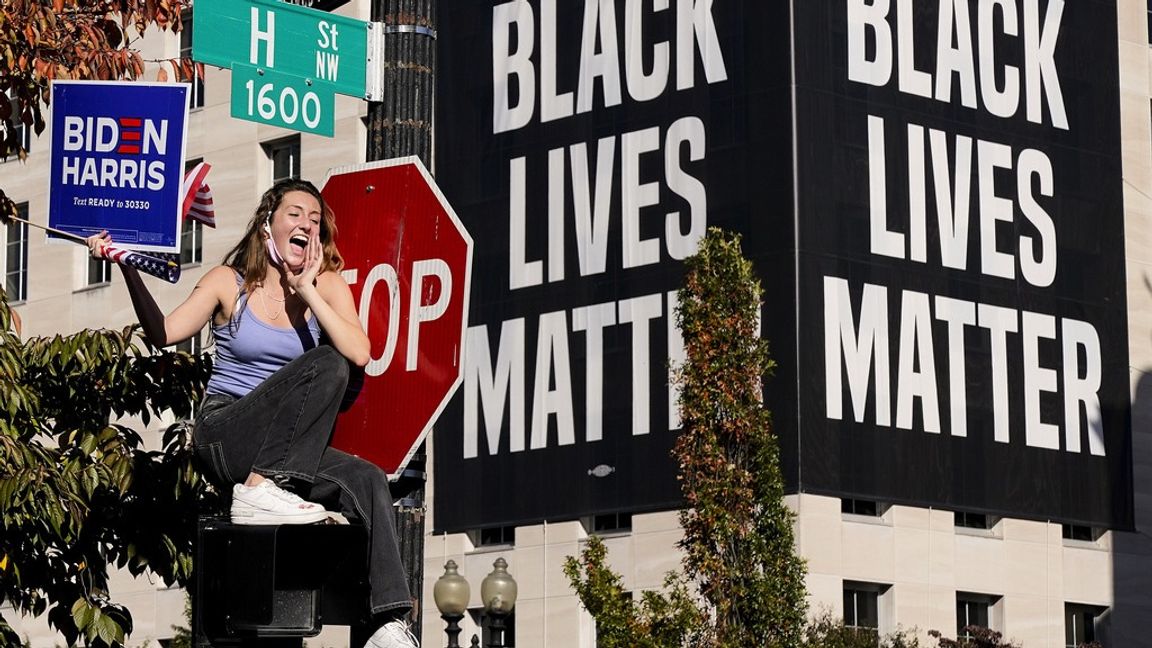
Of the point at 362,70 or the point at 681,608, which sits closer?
the point at 362,70

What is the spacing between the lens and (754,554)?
1181 inches

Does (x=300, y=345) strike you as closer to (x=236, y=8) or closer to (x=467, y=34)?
(x=236, y=8)

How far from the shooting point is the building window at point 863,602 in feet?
151

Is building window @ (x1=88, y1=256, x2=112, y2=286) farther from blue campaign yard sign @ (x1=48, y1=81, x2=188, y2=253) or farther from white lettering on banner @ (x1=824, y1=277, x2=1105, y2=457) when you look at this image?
blue campaign yard sign @ (x1=48, y1=81, x2=188, y2=253)

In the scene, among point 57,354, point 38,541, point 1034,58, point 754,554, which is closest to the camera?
point 38,541

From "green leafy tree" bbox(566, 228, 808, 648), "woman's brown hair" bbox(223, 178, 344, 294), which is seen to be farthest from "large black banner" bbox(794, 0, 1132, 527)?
"woman's brown hair" bbox(223, 178, 344, 294)

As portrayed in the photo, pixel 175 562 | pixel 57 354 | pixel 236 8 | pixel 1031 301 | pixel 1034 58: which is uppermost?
pixel 1034 58

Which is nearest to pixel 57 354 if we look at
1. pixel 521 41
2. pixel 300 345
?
pixel 300 345

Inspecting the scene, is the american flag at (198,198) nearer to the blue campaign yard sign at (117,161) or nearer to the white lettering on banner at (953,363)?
the blue campaign yard sign at (117,161)

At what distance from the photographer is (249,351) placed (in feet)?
21.8

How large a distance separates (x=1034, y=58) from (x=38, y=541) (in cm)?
4256

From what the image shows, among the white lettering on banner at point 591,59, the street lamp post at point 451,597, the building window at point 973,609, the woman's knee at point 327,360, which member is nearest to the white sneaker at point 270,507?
the woman's knee at point 327,360

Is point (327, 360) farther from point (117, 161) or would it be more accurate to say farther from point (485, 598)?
point (485, 598)

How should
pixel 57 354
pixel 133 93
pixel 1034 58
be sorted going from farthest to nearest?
pixel 1034 58 < pixel 57 354 < pixel 133 93
